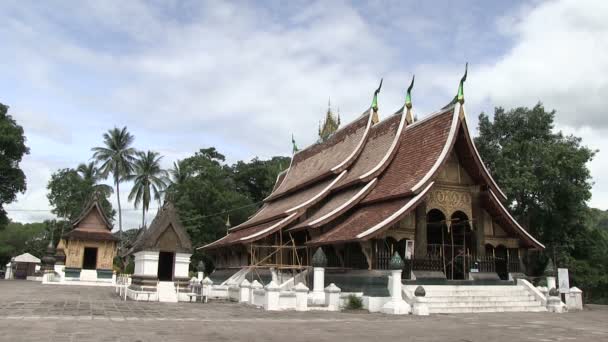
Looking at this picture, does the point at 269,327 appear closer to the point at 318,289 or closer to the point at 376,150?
the point at 318,289

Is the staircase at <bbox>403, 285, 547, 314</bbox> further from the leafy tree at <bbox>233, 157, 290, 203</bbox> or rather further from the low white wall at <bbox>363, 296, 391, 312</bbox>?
the leafy tree at <bbox>233, 157, 290, 203</bbox>

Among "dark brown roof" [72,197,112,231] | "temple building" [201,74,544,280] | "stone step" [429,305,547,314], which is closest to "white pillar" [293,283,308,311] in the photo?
"temple building" [201,74,544,280]

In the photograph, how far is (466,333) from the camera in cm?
865

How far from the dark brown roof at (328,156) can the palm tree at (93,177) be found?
23.3m

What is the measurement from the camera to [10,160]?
3156 centimetres

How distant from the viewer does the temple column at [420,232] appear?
1540 cm

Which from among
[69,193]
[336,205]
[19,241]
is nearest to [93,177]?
[69,193]

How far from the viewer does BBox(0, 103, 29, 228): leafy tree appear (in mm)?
30734

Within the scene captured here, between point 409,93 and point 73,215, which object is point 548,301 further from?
point 73,215

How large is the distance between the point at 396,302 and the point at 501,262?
6694mm

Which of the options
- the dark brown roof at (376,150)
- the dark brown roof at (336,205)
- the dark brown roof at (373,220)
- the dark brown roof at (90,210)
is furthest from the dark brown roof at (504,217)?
the dark brown roof at (90,210)

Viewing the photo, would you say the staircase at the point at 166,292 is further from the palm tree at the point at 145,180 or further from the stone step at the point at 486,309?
the palm tree at the point at 145,180

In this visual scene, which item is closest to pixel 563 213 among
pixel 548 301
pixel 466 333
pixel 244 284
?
pixel 548 301

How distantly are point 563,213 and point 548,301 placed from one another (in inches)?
477
